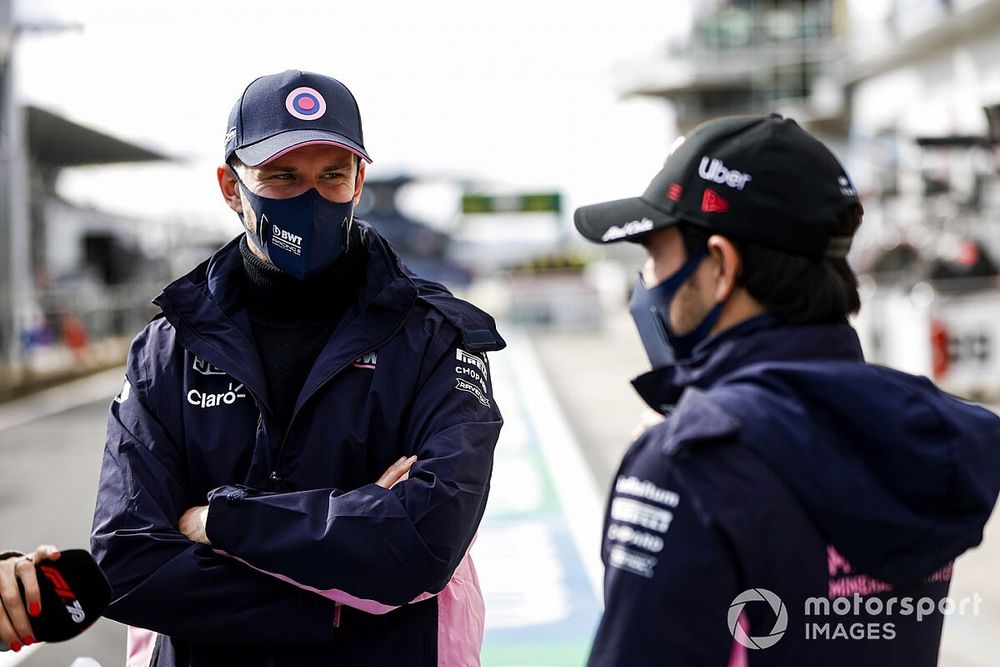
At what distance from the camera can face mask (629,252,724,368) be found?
1792 mm

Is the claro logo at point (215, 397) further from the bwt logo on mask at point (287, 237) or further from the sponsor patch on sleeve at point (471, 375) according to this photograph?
the sponsor patch on sleeve at point (471, 375)

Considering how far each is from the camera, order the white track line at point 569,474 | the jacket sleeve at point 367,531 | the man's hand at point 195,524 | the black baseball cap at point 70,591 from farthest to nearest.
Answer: the white track line at point 569,474, the man's hand at point 195,524, the jacket sleeve at point 367,531, the black baseball cap at point 70,591

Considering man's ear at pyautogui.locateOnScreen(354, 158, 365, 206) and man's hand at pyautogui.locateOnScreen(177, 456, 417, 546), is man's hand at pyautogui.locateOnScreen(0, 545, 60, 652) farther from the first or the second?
man's ear at pyautogui.locateOnScreen(354, 158, 365, 206)

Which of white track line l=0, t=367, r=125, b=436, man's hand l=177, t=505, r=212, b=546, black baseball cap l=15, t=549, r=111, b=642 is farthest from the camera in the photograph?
white track line l=0, t=367, r=125, b=436

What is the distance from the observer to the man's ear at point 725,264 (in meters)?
1.72

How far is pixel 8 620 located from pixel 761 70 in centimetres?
6863

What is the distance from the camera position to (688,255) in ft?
5.89

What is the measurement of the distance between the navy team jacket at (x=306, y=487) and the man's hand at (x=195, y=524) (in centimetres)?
2

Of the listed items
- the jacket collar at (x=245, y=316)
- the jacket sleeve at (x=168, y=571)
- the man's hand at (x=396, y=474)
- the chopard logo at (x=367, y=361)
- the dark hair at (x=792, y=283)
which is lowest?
the jacket sleeve at (x=168, y=571)

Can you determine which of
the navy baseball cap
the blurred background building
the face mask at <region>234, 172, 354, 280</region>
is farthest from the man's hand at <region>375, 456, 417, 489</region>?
the blurred background building

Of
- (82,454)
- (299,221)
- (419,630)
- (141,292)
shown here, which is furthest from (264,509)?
(141,292)

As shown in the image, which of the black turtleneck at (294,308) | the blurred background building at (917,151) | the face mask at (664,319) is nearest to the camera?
the face mask at (664,319)

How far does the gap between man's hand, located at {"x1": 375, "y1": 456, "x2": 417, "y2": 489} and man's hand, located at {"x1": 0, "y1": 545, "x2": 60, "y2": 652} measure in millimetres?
732

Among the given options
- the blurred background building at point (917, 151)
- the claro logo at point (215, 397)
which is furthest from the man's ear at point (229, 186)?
the blurred background building at point (917, 151)
